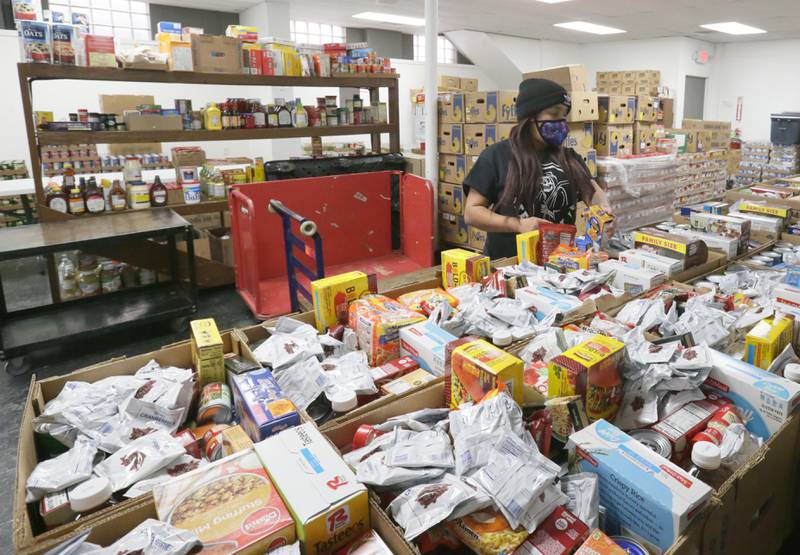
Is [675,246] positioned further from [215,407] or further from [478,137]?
[478,137]

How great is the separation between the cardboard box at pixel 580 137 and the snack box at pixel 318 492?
4.48m

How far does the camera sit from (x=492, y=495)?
947 mm

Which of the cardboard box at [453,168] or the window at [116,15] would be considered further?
the window at [116,15]

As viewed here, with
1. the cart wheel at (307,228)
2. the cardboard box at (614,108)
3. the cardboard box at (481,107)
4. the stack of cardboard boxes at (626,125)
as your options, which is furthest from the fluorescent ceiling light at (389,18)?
→ the cart wheel at (307,228)

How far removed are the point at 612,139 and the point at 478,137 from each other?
1302 mm

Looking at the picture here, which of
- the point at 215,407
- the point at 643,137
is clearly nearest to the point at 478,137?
the point at 643,137

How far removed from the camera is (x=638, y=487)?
98 cm

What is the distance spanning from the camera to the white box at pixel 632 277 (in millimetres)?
1991

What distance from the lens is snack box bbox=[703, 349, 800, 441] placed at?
123 cm

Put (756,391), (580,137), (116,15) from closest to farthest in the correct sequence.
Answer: (756,391), (580,137), (116,15)

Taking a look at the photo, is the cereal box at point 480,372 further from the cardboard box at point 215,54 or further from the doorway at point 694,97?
the doorway at point 694,97

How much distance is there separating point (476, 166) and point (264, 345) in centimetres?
151

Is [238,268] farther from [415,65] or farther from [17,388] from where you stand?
[415,65]

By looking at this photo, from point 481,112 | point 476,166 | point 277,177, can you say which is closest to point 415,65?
point 481,112
